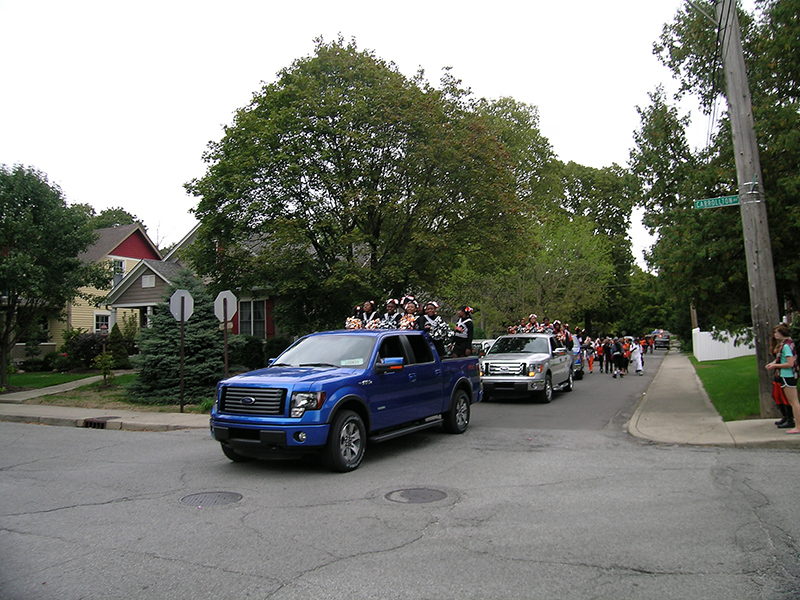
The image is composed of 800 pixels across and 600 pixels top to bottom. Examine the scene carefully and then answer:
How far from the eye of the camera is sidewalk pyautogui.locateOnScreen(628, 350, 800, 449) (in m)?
9.28

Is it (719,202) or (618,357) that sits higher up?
(719,202)

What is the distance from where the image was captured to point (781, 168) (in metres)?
12.2

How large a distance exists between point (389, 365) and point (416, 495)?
2.23 meters

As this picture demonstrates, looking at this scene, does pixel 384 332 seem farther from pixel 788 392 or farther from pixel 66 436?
pixel 66 436

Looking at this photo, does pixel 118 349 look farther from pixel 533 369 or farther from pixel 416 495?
pixel 416 495

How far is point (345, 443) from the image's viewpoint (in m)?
8.06

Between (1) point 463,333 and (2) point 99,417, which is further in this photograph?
(2) point 99,417

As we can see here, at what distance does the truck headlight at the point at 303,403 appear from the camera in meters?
7.61

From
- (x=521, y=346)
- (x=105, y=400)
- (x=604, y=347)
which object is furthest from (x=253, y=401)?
(x=604, y=347)

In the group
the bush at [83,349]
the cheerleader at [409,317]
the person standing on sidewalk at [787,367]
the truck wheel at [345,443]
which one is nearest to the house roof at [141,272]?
the bush at [83,349]

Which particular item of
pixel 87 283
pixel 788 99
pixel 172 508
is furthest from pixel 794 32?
pixel 87 283

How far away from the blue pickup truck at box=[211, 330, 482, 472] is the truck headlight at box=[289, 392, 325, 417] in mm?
12

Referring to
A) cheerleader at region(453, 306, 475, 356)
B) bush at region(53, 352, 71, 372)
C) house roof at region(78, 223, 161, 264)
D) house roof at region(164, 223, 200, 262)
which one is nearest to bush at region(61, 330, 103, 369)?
bush at region(53, 352, 71, 372)

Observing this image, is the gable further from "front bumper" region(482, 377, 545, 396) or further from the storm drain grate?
"front bumper" region(482, 377, 545, 396)
